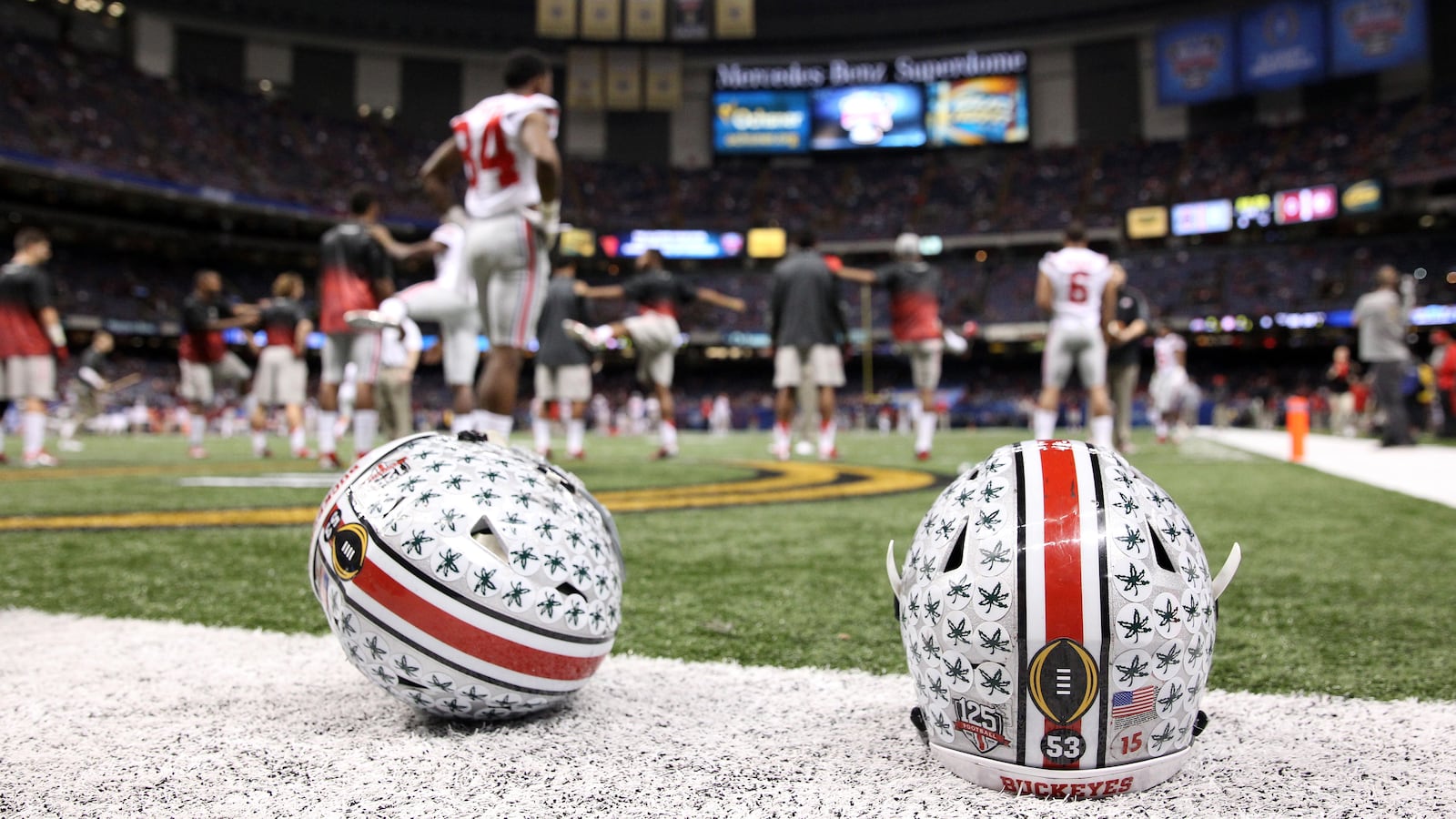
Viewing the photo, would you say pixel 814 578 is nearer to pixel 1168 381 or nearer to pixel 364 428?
pixel 364 428

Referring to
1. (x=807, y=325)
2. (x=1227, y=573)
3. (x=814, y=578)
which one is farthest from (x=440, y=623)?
(x=807, y=325)

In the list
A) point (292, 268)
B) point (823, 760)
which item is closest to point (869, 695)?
point (823, 760)

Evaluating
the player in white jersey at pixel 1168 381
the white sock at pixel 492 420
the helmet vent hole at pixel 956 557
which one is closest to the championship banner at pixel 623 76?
the player in white jersey at pixel 1168 381

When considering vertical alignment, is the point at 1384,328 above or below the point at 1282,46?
below

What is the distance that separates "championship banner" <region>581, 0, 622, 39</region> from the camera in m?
36.4

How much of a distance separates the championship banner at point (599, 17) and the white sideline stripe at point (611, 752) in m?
37.7

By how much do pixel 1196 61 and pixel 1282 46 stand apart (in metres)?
3.01

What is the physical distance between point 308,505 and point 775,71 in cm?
4156

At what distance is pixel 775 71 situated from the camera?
43219 mm

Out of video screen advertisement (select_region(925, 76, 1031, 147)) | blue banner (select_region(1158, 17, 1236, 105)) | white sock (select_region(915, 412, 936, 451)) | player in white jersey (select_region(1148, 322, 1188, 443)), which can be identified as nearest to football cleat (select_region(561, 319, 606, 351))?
white sock (select_region(915, 412, 936, 451))

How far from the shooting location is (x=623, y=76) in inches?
1623

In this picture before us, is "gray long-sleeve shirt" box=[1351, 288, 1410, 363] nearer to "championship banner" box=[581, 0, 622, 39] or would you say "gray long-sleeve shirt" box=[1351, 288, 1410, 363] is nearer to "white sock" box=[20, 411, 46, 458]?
"white sock" box=[20, 411, 46, 458]

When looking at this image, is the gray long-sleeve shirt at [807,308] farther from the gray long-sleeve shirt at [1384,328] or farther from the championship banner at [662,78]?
the championship banner at [662,78]

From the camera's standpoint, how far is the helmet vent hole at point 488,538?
174 cm
